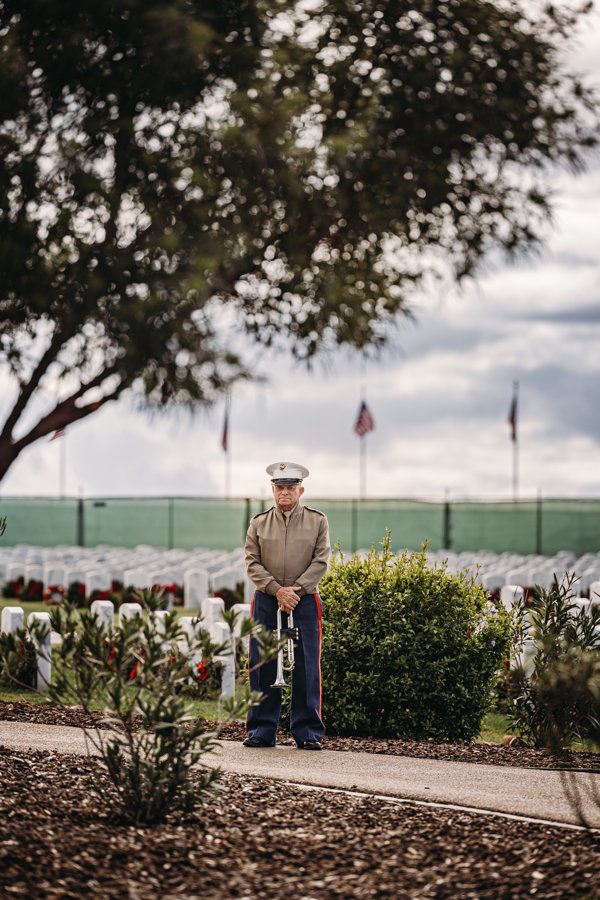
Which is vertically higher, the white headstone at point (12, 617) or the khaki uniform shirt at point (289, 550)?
the khaki uniform shirt at point (289, 550)

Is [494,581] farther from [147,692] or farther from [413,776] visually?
[147,692]

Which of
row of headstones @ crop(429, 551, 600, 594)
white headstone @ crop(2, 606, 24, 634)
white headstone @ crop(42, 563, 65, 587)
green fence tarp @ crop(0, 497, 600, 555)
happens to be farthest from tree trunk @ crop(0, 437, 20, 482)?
green fence tarp @ crop(0, 497, 600, 555)

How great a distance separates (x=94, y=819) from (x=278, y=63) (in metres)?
3.74

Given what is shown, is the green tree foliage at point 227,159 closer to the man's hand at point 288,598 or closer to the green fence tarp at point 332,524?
the man's hand at point 288,598

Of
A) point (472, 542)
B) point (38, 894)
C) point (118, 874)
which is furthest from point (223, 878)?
point (472, 542)

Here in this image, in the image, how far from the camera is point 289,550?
7543mm

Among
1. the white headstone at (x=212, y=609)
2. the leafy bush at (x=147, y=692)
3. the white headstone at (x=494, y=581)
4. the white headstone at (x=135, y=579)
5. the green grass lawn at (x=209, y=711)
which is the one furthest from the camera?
the white headstone at (x=135, y=579)

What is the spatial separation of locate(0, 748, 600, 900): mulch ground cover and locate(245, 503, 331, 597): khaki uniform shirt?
1.86 m

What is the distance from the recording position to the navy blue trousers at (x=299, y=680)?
296 inches

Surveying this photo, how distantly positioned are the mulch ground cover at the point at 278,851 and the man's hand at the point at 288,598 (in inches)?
65.3

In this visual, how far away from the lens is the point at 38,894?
14.2 ft

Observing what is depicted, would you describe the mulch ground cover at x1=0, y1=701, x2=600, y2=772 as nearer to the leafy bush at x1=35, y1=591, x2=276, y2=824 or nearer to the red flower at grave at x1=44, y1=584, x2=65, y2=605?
the leafy bush at x1=35, y1=591, x2=276, y2=824

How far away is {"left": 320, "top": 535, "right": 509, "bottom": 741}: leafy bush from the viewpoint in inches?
319

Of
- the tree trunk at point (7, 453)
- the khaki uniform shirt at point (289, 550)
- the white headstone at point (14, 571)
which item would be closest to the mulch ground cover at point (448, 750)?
the khaki uniform shirt at point (289, 550)
